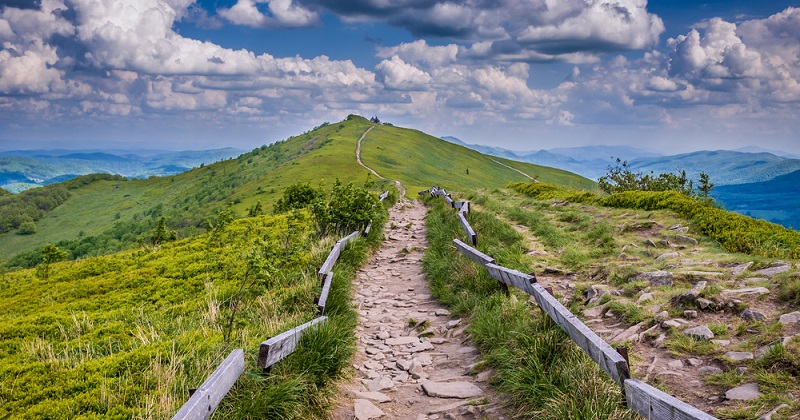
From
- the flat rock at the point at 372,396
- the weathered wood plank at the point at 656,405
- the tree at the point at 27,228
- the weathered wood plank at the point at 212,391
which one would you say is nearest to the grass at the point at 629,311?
the weathered wood plank at the point at 656,405

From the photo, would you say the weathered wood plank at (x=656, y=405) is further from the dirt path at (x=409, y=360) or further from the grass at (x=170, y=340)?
the grass at (x=170, y=340)

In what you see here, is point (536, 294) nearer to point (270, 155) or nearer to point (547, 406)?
point (547, 406)

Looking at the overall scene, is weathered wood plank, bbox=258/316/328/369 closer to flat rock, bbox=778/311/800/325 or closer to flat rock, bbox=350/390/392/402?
flat rock, bbox=350/390/392/402

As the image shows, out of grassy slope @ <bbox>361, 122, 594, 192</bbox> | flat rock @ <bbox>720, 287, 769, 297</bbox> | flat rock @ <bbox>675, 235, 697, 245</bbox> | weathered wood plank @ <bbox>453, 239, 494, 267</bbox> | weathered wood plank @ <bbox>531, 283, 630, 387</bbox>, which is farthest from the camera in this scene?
grassy slope @ <bbox>361, 122, 594, 192</bbox>

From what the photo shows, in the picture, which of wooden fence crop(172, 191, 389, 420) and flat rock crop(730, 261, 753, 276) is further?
flat rock crop(730, 261, 753, 276)

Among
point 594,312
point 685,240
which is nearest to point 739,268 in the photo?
point 594,312

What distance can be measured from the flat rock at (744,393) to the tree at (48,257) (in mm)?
22493

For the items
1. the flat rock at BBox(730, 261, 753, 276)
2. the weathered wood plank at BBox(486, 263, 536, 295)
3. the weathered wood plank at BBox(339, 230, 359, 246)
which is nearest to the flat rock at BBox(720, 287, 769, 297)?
the flat rock at BBox(730, 261, 753, 276)

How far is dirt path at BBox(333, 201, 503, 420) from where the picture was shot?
5762mm

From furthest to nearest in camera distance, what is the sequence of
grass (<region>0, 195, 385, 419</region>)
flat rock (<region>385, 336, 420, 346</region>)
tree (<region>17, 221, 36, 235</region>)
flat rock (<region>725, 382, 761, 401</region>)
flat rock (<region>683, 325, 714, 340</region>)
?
tree (<region>17, 221, 36, 235</region>)
flat rock (<region>385, 336, 420, 346</region>)
flat rock (<region>683, 325, 714, 340</region>)
grass (<region>0, 195, 385, 419</region>)
flat rock (<region>725, 382, 761, 401</region>)

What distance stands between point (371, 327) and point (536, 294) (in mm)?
3199

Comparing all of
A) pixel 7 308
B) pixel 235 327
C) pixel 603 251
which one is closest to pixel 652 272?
pixel 603 251

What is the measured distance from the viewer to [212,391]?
429cm

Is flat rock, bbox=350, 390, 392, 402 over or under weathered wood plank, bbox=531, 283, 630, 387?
under
